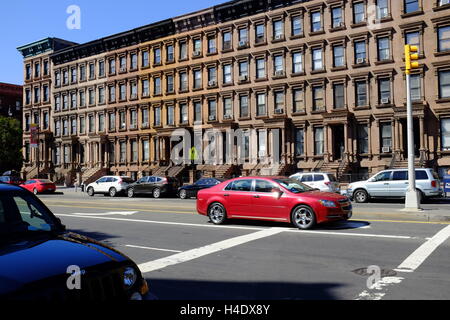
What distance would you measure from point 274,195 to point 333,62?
23.8 meters

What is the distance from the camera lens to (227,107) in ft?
125

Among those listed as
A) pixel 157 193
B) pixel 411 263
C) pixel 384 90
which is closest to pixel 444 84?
pixel 384 90

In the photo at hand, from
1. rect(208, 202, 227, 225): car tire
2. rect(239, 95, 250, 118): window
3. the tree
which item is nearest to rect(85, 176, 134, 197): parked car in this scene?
rect(239, 95, 250, 118): window

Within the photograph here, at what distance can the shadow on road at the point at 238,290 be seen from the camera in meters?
5.57

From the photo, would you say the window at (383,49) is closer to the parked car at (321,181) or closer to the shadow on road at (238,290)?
the parked car at (321,181)

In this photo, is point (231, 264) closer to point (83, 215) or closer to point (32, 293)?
point (32, 293)

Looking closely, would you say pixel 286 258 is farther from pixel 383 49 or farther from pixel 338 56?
pixel 338 56

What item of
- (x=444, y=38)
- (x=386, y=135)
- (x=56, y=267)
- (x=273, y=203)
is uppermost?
(x=444, y=38)

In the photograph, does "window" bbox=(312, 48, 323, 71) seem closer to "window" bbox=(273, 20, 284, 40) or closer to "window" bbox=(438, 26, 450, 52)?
"window" bbox=(273, 20, 284, 40)

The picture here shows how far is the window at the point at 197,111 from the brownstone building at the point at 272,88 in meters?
0.10

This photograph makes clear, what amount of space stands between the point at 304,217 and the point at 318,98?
23.7 metres

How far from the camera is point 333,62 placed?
32750 mm

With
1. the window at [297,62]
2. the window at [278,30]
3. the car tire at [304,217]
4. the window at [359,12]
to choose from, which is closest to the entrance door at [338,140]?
the window at [297,62]
